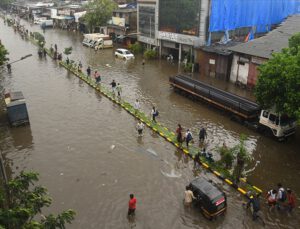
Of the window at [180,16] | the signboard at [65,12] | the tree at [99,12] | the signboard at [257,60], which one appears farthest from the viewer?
the signboard at [65,12]

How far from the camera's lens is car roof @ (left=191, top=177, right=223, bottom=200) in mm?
14281

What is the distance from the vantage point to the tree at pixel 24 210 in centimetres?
740

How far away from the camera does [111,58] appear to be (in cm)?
4738

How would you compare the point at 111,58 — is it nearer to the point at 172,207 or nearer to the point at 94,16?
the point at 94,16

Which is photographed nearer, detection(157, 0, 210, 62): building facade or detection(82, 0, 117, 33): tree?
detection(157, 0, 210, 62): building facade

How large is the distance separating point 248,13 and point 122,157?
108 ft

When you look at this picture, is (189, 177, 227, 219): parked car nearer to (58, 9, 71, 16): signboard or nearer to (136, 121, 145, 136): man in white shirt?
(136, 121, 145, 136): man in white shirt

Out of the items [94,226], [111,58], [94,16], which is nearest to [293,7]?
[111,58]

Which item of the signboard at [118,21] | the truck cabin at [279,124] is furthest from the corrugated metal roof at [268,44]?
the signboard at [118,21]

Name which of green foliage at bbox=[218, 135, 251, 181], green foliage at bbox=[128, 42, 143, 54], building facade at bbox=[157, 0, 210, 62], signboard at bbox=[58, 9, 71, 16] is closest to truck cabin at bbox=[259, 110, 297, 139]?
green foliage at bbox=[218, 135, 251, 181]

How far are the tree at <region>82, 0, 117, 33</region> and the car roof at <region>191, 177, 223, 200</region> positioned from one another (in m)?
52.0

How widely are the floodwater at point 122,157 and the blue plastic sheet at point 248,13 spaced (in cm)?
1218

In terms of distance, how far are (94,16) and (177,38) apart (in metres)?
25.6

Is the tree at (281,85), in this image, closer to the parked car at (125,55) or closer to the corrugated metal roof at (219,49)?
the corrugated metal roof at (219,49)
